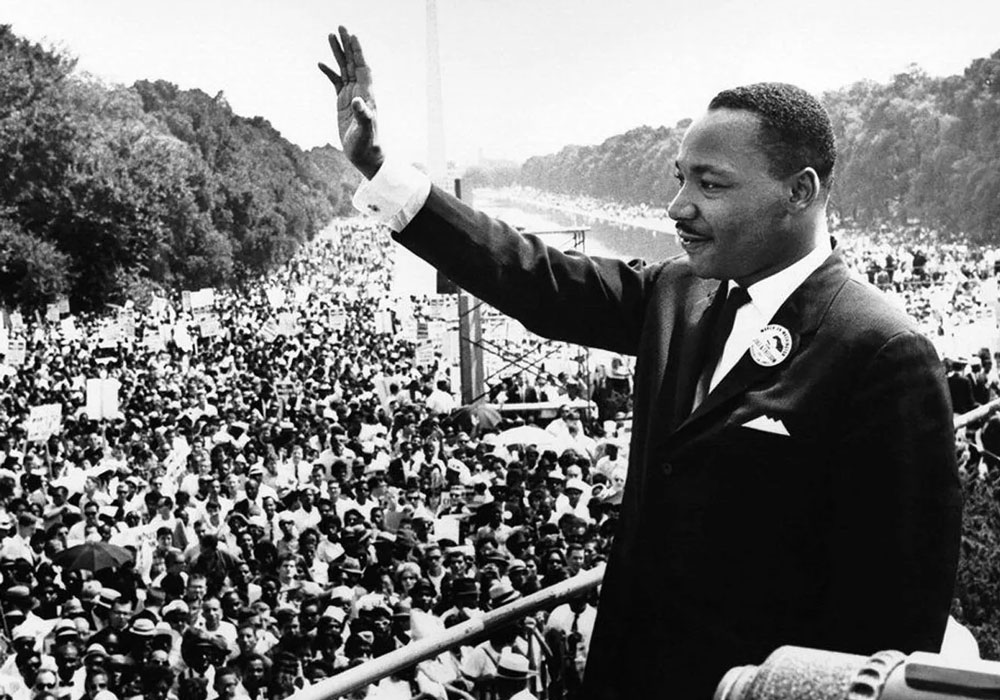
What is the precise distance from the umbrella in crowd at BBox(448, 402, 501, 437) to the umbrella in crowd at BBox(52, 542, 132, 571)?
23.3 ft

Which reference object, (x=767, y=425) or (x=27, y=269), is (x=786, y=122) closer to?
(x=767, y=425)

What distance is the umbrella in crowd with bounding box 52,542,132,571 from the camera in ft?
28.9

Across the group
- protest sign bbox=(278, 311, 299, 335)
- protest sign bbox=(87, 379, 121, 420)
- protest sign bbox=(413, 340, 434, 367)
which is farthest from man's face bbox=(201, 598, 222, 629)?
protest sign bbox=(278, 311, 299, 335)

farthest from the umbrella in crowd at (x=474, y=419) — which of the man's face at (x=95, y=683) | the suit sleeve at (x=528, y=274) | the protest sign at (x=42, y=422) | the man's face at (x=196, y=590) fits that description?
the suit sleeve at (x=528, y=274)

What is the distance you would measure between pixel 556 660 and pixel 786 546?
4.83 feet

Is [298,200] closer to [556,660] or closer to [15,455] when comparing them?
[15,455]

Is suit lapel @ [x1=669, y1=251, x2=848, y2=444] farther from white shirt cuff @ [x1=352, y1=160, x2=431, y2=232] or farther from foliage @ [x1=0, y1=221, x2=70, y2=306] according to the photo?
foliage @ [x1=0, y1=221, x2=70, y2=306]

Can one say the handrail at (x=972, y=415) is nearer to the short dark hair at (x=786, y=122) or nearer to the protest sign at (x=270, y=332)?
the short dark hair at (x=786, y=122)

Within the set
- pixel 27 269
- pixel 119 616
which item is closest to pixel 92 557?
pixel 119 616

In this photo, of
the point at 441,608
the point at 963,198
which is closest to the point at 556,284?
the point at 441,608

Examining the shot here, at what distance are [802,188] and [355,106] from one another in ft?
2.21

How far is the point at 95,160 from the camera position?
29.6 metres

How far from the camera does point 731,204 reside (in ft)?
5.86

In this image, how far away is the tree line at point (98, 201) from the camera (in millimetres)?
27500
